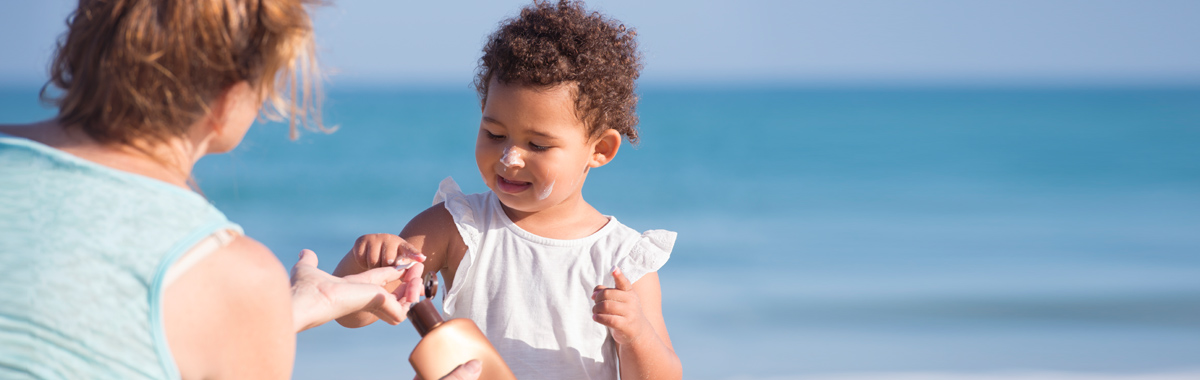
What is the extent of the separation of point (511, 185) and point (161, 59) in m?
1.10

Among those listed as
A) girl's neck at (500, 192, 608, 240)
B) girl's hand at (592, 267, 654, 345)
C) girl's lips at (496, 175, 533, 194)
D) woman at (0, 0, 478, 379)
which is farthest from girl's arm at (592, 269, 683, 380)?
woman at (0, 0, 478, 379)

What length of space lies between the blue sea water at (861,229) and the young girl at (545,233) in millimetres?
460

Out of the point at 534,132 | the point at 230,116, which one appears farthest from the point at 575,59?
the point at 230,116

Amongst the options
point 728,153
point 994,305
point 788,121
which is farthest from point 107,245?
point 788,121

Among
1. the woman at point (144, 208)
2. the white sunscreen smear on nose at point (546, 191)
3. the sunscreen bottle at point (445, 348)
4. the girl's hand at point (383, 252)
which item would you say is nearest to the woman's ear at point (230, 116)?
the woman at point (144, 208)

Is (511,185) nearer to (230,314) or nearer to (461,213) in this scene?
(461,213)

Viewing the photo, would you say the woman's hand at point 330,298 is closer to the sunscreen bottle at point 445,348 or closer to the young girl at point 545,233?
the sunscreen bottle at point 445,348

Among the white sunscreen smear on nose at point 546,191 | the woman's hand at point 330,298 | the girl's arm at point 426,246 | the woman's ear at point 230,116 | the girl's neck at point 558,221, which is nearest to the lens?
the woman's ear at point 230,116

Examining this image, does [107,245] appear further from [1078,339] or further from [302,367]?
[1078,339]

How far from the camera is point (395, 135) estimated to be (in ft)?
60.3

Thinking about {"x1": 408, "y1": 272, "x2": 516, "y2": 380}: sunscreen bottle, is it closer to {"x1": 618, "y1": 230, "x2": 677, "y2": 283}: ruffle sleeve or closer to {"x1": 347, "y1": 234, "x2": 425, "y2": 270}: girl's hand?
{"x1": 347, "y1": 234, "x2": 425, "y2": 270}: girl's hand

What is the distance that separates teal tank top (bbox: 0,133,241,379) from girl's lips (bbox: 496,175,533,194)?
3.61 feet

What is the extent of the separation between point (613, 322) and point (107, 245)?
1.11 m

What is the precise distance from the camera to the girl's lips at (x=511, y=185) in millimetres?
2166
